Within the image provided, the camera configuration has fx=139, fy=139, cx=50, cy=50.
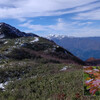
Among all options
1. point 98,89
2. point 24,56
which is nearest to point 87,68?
point 98,89

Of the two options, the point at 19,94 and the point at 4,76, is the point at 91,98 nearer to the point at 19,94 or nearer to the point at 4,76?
the point at 19,94

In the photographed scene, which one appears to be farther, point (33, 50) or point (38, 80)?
point (33, 50)

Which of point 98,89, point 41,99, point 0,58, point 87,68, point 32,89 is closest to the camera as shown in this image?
point 98,89

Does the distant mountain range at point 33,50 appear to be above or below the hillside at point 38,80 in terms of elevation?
above

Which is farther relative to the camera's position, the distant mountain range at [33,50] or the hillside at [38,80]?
the distant mountain range at [33,50]

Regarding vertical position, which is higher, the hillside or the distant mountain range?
the distant mountain range

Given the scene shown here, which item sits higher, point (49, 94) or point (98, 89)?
point (98, 89)

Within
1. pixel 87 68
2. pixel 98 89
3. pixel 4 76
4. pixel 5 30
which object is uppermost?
pixel 5 30

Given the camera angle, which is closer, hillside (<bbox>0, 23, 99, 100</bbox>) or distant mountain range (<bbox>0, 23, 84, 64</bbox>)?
hillside (<bbox>0, 23, 99, 100</bbox>)

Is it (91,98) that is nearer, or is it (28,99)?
(91,98)

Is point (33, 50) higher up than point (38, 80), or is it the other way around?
point (33, 50)

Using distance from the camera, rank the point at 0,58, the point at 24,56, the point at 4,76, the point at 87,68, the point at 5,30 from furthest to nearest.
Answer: the point at 5,30
the point at 24,56
the point at 0,58
the point at 4,76
the point at 87,68

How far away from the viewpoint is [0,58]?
3061 cm

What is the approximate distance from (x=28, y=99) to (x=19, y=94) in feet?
4.77
